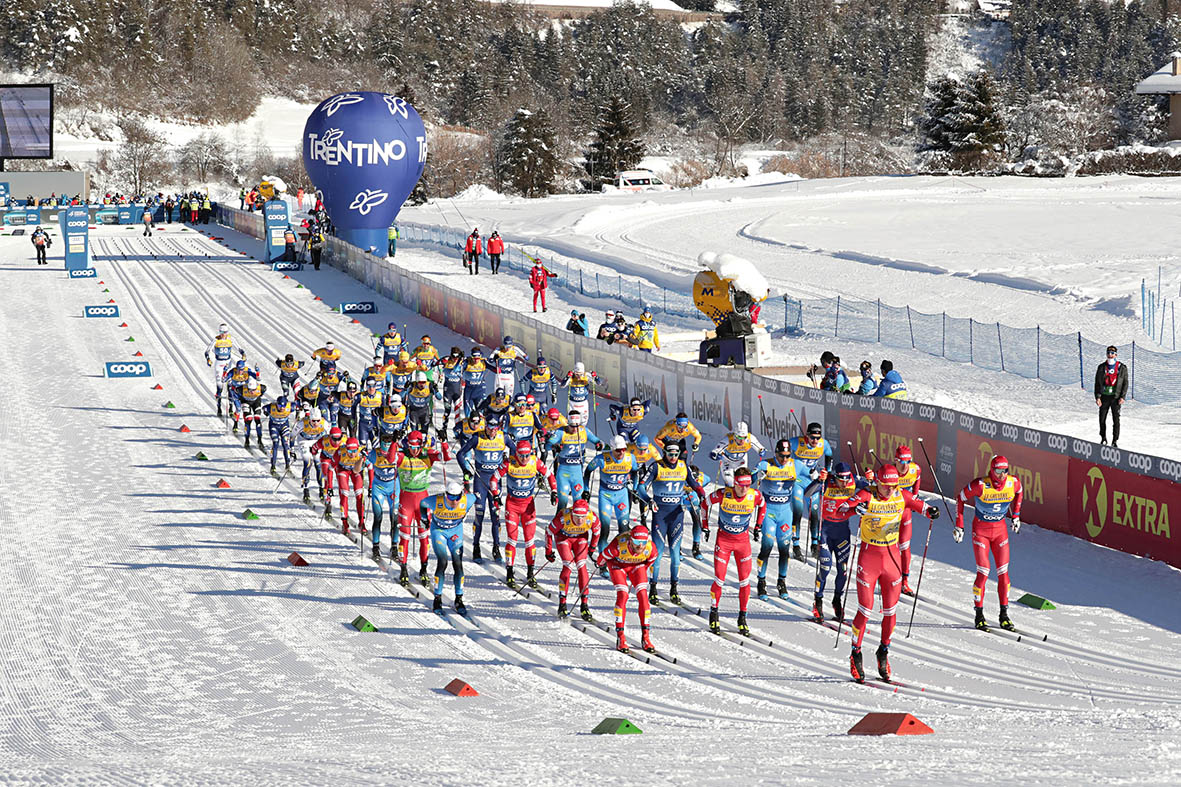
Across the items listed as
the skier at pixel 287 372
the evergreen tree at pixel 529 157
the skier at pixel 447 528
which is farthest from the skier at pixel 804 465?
the evergreen tree at pixel 529 157

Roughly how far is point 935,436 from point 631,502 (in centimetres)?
520

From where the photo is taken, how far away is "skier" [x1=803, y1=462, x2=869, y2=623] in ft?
48.7

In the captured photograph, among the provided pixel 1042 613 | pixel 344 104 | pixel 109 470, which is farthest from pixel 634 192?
pixel 1042 613

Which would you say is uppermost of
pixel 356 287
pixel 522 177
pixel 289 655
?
pixel 522 177

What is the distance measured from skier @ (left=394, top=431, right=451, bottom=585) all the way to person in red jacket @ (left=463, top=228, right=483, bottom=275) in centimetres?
2930

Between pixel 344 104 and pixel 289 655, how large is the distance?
3876 cm

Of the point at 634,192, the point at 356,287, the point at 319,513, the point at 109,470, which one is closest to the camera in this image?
the point at 319,513

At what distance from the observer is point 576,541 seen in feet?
48.4

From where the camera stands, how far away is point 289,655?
47.2ft

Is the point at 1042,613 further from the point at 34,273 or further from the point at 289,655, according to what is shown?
the point at 34,273

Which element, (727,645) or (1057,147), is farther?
(1057,147)

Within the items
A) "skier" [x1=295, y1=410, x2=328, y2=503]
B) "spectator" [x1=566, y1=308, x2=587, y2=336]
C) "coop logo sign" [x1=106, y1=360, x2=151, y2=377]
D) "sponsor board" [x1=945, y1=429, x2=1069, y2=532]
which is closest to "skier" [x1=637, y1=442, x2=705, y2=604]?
"sponsor board" [x1=945, y1=429, x2=1069, y2=532]

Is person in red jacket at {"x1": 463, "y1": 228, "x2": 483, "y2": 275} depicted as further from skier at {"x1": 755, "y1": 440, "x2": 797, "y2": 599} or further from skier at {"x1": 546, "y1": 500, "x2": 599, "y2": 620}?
skier at {"x1": 546, "y1": 500, "x2": 599, "y2": 620}

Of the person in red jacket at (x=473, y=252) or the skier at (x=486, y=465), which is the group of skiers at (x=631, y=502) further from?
the person in red jacket at (x=473, y=252)
